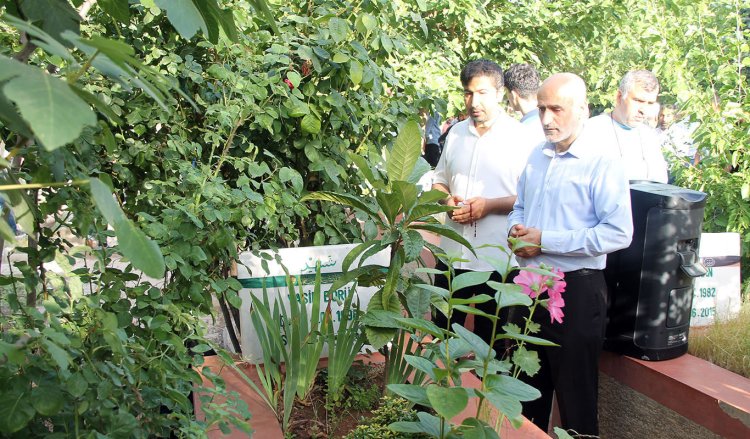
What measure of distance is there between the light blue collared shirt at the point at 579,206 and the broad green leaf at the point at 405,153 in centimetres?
96

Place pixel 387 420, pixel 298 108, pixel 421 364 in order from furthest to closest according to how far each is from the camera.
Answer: pixel 298 108 → pixel 387 420 → pixel 421 364

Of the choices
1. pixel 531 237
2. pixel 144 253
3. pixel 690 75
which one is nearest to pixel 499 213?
pixel 531 237

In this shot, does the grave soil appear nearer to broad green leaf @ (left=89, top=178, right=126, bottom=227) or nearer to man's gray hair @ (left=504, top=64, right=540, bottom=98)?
broad green leaf @ (left=89, top=178, right=126, bottom=227)

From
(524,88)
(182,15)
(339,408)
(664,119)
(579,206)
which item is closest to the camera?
(182,15)

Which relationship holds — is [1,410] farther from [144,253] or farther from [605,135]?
[605,135]

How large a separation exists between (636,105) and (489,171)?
3.83 feet

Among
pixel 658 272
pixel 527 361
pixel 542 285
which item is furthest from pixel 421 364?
pixel 658 272

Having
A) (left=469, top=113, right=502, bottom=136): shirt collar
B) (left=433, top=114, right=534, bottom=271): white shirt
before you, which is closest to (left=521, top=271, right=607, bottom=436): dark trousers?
(left=433, top=114, right=534, bottom=271): white shirt

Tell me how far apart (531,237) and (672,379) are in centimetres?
100

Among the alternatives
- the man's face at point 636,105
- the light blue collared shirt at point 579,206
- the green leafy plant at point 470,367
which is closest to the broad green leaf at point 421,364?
the green leafy plant at point 470,367

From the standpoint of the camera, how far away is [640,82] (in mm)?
4465

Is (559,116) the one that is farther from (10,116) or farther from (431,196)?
(10,116)

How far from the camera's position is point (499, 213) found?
155 inches

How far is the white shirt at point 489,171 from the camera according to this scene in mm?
3951
